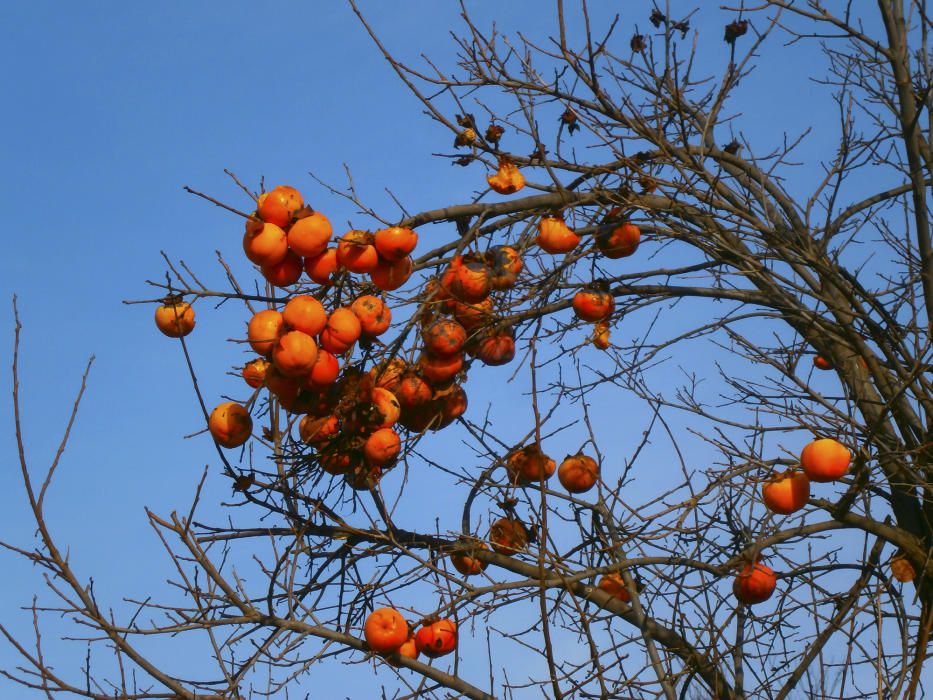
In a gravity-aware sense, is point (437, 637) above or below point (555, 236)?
below

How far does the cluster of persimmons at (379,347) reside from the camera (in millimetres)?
3939

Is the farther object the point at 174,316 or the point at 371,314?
the point at 174,316

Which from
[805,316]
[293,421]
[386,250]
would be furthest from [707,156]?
[293,421]

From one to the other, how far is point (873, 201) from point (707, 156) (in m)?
1.31

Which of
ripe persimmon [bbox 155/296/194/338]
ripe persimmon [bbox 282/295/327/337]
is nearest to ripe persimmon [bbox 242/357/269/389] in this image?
ripe persimmon [bbox 155/296/194/338]

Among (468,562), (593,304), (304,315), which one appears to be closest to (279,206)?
(304,315)

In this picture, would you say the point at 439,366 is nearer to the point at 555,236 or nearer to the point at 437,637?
the point at 555,236

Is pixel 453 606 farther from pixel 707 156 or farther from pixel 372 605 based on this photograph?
pixel 707 156

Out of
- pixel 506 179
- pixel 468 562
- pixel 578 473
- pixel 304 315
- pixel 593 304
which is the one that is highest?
pixel 506 179

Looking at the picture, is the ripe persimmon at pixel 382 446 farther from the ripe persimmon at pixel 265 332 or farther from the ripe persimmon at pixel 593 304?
the ripe persimmon at pixel 593 304

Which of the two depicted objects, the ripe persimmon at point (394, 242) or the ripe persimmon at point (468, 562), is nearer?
the ripe persimmon at point (394, 242)

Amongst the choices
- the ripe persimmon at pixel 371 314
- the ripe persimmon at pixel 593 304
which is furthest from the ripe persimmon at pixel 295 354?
the ripe persimmon at pixel 593 304

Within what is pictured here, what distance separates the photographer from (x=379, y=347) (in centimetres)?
434

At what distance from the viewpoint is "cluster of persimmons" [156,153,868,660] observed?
394 cm
